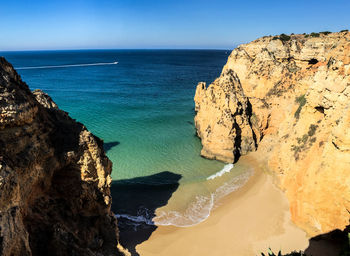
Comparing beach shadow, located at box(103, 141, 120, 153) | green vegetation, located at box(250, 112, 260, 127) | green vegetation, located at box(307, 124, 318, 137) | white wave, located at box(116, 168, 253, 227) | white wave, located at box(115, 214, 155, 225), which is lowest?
white wave, located at box(115, 214, 155, 225)

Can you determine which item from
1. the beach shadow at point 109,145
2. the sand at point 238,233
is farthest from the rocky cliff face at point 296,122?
the beach shadow at point 109,145

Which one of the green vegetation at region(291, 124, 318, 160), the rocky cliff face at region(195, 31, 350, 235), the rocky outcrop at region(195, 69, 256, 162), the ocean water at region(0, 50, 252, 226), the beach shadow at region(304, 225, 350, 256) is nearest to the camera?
the beach shadow at region(304, 225, 350, 256)

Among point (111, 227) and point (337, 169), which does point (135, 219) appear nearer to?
point (111, 227)

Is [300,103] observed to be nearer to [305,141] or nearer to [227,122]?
[305,141]

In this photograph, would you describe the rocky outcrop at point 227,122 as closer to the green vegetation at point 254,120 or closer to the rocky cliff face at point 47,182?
the green vegetation at point 254,120

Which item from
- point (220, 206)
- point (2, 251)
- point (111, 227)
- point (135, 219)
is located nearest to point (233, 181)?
point (220, 206)

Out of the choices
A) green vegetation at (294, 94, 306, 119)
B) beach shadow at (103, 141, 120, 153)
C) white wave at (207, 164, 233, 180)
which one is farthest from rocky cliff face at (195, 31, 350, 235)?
beach shadow at (103, 141, 120, 153)

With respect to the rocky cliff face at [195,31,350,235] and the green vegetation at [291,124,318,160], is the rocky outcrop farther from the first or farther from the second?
the green vegetation at [291,124,318,160]
